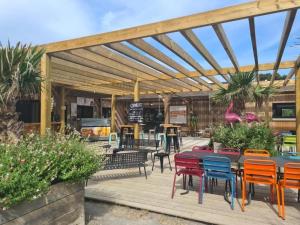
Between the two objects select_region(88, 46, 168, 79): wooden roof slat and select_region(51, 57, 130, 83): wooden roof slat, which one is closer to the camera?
select_region(88, 46, 168, 79): wooden roof slat

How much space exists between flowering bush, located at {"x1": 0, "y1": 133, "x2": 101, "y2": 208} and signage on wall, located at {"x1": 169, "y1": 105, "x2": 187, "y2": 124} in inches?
523

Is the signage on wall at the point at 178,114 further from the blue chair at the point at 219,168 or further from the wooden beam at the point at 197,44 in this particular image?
the blue chair at the point at 219,168

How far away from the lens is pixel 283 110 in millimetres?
13883

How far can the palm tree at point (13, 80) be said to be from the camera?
3395 millimetres

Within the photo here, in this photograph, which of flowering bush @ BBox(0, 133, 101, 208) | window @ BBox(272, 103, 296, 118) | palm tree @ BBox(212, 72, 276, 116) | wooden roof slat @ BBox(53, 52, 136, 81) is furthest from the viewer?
window @ BBox(272, 103, 296, 118)

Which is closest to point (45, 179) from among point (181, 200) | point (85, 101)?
point (181, 200)

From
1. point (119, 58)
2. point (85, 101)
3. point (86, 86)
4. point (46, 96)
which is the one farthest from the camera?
point (85, 101)

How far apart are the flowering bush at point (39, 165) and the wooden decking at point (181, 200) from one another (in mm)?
1304

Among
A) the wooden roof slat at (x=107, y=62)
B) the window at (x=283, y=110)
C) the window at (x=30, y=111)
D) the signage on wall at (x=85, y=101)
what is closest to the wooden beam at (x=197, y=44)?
the wooden roof slat at (x=107, y=62)

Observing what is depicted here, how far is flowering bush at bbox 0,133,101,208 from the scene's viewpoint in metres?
2.14

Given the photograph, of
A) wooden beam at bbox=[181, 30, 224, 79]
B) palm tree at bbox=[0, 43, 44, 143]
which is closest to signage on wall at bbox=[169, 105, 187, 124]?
wooden beam at bbox=[181, 30, 224, 79]

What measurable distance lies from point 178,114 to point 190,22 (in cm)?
1272

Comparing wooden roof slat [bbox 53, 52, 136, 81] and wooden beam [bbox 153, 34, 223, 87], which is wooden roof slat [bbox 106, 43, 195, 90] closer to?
wooden beam [bbox 153, 34, 223, 87]

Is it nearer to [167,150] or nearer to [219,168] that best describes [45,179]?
[219,168]
